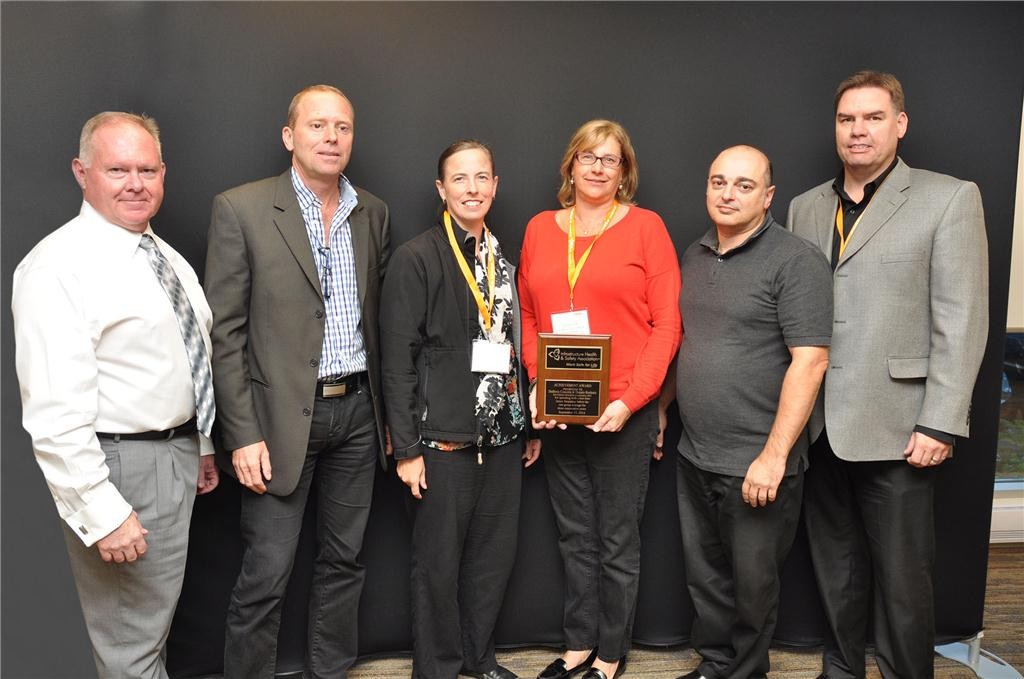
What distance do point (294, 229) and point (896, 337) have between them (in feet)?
6.40

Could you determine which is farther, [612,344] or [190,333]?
[612,344]

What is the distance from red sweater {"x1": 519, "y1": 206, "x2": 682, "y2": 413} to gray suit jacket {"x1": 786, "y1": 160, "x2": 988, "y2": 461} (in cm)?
56

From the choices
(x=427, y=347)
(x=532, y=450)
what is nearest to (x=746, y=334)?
(x=532, y=450)

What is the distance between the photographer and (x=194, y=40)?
2637mm

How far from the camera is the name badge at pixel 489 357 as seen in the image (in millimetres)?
2496

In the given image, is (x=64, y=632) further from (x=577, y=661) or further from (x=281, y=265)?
(x=577, y=661)

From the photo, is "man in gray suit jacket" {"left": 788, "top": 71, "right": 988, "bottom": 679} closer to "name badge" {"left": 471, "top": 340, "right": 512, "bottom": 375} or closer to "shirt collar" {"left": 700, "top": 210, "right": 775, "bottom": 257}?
"shirt collar" {"left": 700, "top": 210, "right": 775, "bottom": 257}

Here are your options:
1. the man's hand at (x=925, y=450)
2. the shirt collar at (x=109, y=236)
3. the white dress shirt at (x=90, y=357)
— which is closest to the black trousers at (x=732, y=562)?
the man's hand at (x=925, y=450)

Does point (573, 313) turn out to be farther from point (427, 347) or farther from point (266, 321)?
point (266, 321)

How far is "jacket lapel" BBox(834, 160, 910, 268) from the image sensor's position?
246 cm

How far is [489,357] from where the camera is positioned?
2.51 m

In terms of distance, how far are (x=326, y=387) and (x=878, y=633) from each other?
2076mm

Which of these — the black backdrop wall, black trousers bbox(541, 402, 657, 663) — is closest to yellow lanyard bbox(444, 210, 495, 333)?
the black backdrop wall

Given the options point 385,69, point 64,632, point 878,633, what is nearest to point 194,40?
point 385,69
